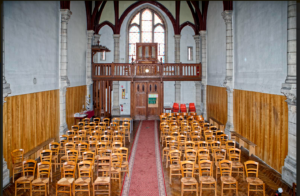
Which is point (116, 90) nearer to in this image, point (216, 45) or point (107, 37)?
point (107, 37)

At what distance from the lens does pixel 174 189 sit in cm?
772

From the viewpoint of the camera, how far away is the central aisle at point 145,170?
24.9ft

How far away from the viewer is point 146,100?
2073cm

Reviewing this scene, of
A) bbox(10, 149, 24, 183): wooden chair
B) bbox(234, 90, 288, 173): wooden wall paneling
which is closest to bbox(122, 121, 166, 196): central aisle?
bbox(10, 149, 24, 183): wooden chair

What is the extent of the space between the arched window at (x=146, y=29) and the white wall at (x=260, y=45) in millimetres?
10555

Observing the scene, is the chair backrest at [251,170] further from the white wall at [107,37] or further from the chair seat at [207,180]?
the white wall at [107,37]

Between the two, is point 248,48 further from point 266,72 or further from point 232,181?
point 232,181

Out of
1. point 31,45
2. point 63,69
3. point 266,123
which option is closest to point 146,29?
point 63,69

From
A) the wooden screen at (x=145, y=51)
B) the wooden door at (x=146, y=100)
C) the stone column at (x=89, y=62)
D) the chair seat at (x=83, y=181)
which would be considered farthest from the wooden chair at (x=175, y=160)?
the wooden screen at (x=145, y=51)

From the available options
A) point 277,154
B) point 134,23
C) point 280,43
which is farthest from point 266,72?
point 134,23

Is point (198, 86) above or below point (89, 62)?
below

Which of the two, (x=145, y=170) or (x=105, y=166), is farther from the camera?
(x=145, y=170)

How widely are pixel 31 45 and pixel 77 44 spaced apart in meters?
6.50

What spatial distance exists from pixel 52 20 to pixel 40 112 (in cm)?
500
